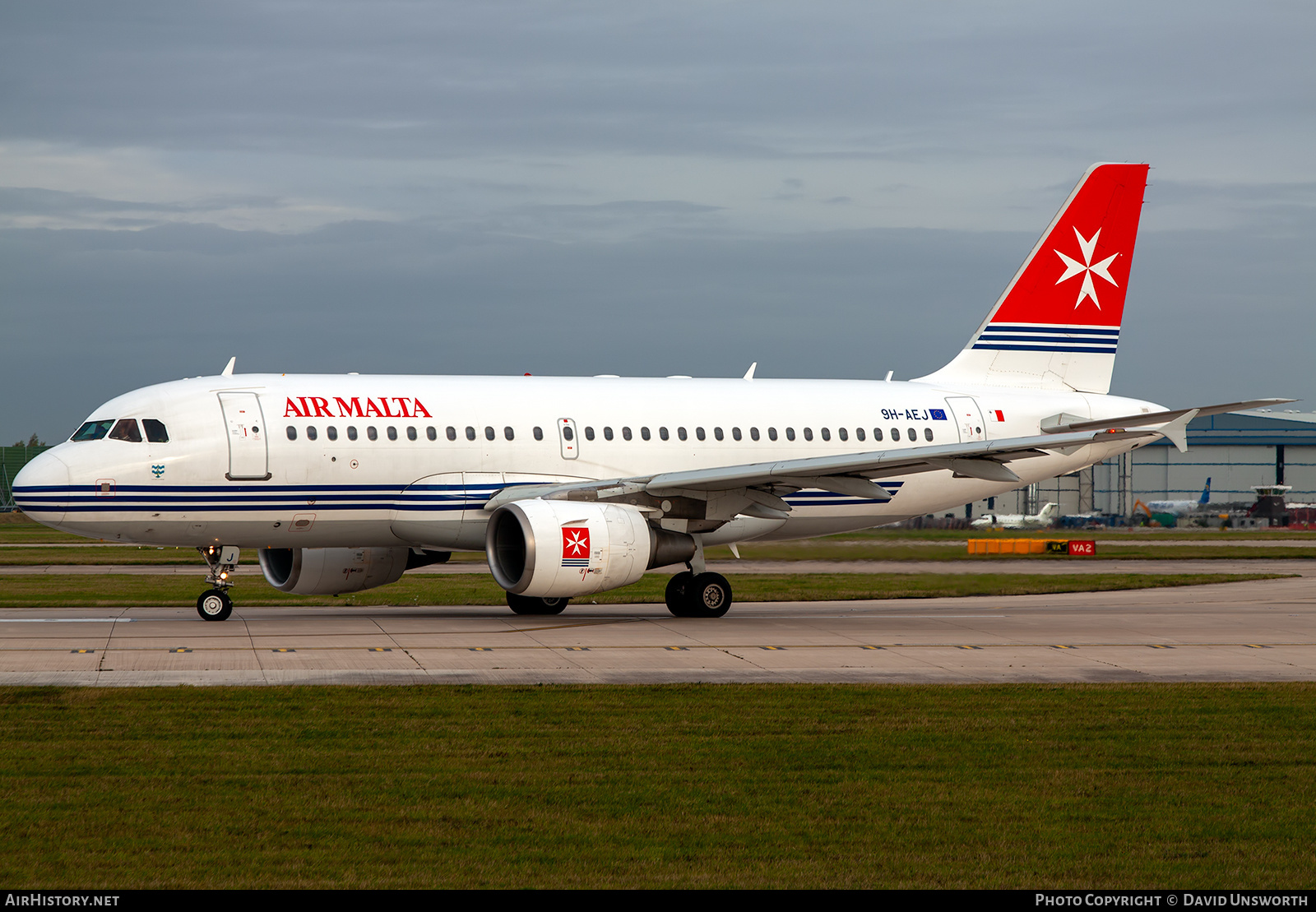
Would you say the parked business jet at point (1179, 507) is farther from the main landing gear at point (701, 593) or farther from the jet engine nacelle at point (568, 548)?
the jet engine nacelle at point (568, 548)

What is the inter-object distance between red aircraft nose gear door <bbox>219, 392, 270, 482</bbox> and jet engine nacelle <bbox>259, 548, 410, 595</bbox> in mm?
2278

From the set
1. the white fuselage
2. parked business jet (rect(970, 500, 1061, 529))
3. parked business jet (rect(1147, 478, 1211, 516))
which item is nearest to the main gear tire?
the white fuselage

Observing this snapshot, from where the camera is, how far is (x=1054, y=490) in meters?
104

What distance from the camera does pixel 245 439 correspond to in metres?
23.1

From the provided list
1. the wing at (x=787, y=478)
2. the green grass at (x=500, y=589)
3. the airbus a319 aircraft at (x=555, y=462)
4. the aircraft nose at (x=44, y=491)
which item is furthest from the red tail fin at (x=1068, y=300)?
the aircraft nose at (x=44, y=491)

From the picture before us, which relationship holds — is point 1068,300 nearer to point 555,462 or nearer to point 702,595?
point 702,595

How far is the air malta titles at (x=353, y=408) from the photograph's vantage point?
77.6ft

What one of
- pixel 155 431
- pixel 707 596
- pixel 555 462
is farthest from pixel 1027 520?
pixel 155 431

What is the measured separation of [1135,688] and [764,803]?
758cm

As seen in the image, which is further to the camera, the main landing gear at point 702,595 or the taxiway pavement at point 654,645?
the main landing gear at point 702,595

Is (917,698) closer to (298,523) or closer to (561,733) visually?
(561,733)

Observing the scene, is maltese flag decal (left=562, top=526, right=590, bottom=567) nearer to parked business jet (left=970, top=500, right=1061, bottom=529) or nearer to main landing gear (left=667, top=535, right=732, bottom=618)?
main landing gear (left=667, top=535, right=732, bottom=618)

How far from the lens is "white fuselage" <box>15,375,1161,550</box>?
2261 centimetres

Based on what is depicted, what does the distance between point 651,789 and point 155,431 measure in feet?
49.8
